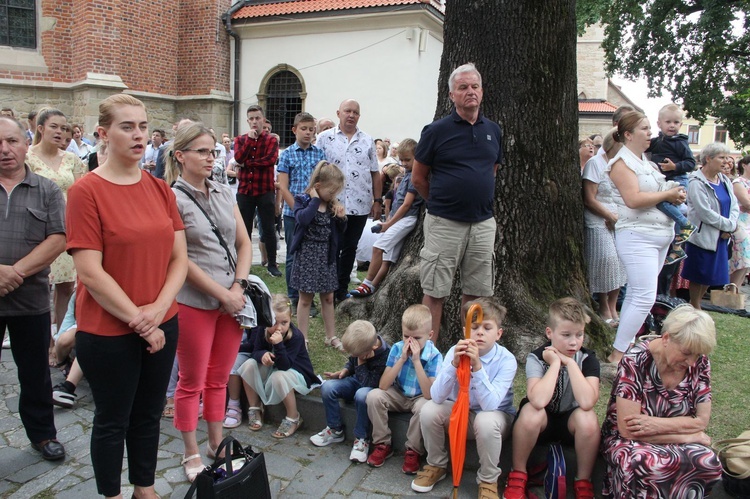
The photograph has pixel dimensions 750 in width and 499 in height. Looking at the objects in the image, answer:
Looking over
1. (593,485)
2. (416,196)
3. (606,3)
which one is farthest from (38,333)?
(606,3)

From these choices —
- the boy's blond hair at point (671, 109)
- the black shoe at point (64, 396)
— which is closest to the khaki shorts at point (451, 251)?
Result: the black shoe at point (64, 396)

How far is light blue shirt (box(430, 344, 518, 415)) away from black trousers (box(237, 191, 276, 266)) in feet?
16.5

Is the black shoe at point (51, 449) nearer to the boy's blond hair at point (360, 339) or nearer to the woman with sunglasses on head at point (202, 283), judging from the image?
the woman with sunglasses on head at point (202, 283)

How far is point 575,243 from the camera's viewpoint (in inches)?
209

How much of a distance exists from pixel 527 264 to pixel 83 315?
3461mm

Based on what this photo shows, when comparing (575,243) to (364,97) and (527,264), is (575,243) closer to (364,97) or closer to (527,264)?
(527,264)

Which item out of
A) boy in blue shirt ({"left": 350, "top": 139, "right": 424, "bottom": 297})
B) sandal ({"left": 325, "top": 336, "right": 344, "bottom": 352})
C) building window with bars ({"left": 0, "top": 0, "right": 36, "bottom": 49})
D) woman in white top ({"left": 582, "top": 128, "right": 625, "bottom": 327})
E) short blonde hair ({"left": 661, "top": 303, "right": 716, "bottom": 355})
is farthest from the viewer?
building window with bars ({"left": 0, "top": 0, "right": 36, "bottom": 49})

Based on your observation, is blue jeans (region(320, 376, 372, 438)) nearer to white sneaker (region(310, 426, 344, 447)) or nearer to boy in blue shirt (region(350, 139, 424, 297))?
white sneaker (region(310, 426, 344, 447))

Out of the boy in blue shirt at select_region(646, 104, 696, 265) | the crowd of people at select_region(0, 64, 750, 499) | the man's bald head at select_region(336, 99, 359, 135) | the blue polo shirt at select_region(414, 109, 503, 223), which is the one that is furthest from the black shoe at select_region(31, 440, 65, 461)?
the boy in blue shirt at select_region(646, 104, 696, 265)

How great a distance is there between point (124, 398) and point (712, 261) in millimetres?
6615

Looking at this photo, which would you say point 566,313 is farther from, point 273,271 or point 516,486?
point 273,271

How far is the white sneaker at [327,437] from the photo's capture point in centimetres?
388

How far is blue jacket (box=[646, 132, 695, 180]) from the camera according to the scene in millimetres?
6430

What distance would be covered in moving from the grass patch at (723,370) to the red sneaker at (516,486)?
2.73 ft
